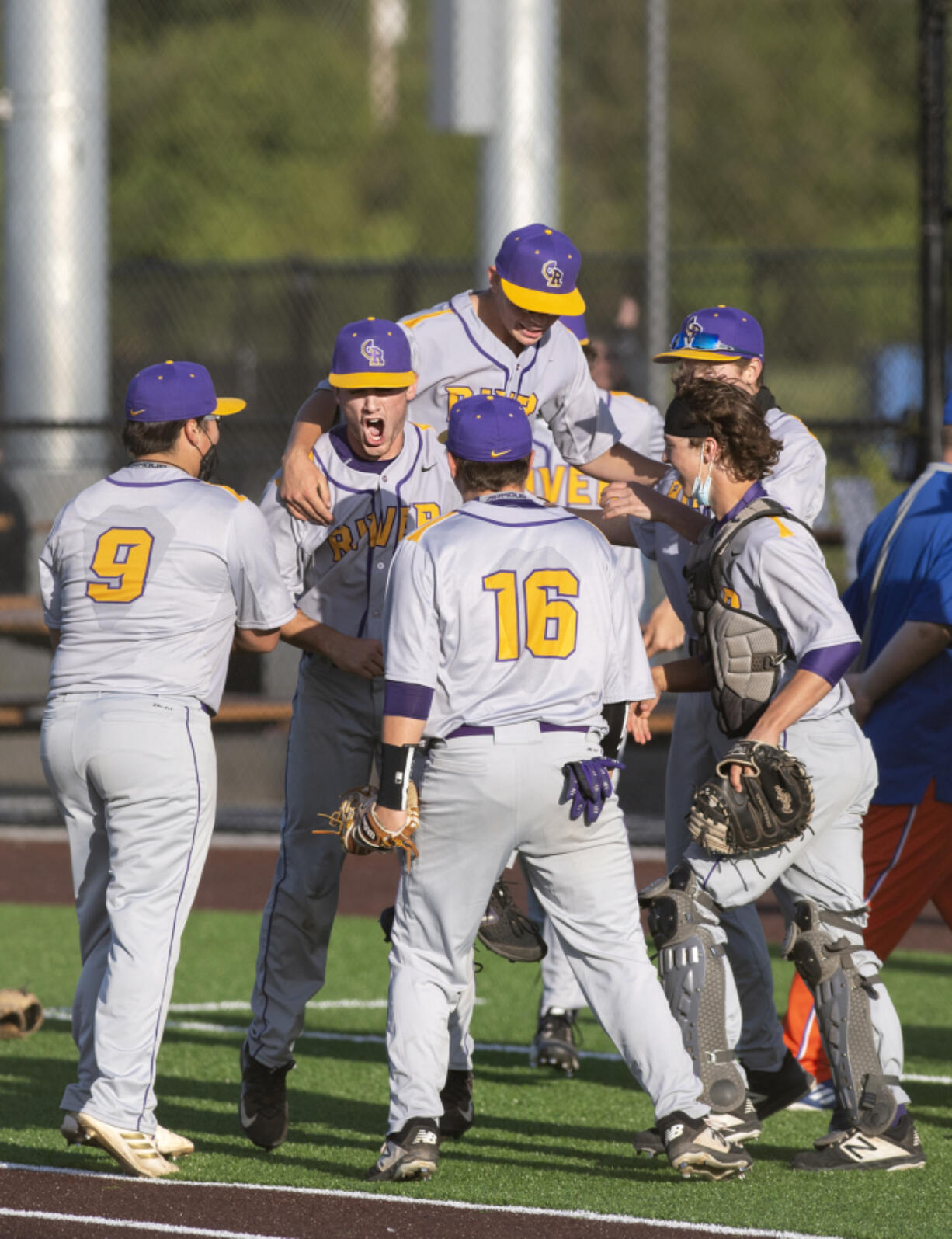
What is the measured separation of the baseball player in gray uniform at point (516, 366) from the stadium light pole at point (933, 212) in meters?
3.89

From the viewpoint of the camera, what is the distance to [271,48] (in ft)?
144

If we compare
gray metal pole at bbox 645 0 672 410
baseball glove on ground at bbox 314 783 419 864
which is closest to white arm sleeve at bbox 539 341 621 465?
baseball glove on ground at bbox 314 783 419 864

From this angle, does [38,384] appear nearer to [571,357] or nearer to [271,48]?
[571,357]

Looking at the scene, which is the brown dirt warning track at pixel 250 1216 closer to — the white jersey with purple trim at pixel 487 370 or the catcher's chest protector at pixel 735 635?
the catcher's chest protector at pixel 735 635

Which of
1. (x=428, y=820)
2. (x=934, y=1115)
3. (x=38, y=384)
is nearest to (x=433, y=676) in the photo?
Answer: (x=428, y=820)

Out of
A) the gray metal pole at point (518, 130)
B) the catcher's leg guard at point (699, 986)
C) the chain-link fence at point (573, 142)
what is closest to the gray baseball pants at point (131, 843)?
the catcher's leg guard at point (699, 986)

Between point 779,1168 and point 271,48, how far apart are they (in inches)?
1640

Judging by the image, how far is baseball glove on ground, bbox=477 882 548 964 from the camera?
550 cm

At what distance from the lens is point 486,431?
198 inches

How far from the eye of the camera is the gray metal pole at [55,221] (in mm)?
14945

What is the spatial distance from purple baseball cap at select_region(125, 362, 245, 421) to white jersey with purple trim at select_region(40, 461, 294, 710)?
16 cm

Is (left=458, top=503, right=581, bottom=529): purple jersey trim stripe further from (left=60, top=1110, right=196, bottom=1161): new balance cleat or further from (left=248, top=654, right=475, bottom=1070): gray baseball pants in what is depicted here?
(left=60, top=1110, right=196, bottom=1161): new balance cleat

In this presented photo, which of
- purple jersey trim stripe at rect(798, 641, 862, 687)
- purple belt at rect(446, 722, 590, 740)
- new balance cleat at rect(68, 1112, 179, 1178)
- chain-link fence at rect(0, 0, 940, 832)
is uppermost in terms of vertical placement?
chain-link fence at rect(0, 0, 940, 832)

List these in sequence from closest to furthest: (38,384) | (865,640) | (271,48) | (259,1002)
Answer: (259,1002)
(865,640)
(38,384)
(271,48)
